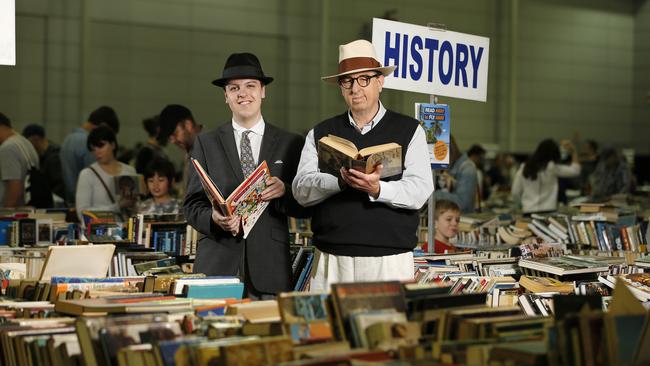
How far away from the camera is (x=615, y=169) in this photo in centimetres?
1252

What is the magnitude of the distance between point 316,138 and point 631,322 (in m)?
1.80

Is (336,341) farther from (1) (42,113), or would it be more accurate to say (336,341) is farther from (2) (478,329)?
(1) (42,113)

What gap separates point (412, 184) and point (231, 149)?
0.87 metres

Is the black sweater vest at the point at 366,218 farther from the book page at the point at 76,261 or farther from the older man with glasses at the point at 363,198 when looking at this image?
the book page at the point at 76,261

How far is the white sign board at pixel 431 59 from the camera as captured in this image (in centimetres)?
562

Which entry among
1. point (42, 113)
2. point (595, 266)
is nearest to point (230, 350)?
point (595, 266)

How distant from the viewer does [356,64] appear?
13.7 ft

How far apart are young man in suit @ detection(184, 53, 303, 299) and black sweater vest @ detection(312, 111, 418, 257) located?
0.32m

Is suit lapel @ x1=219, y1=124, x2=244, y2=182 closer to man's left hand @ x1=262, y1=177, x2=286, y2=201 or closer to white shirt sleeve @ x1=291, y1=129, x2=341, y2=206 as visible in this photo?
man's left hand @ x1=262, y1=177, x2=286, y2=201

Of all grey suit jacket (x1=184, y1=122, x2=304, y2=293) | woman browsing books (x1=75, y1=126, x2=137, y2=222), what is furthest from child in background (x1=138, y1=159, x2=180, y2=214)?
grey suit jacket (x1=184, y1=122, x2=304, y2=293)

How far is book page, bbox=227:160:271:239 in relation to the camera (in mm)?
4156

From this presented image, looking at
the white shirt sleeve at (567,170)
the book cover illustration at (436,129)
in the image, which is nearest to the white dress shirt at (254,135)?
the book cover illustration at (436,129)

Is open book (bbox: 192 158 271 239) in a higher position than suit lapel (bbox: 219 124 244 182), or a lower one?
lower

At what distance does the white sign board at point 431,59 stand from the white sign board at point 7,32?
191cm
